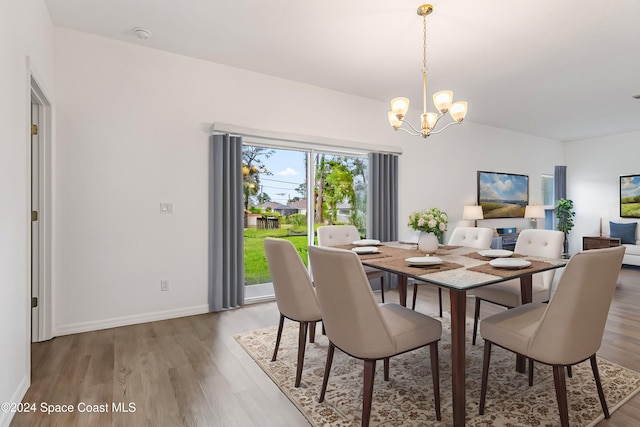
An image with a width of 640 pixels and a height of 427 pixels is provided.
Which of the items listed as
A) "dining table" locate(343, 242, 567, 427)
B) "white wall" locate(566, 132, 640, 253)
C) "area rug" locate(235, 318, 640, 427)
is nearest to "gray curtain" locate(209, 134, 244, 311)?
"area rug" locate(235, 318, 640, 427)

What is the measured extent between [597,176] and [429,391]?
753 centimetres

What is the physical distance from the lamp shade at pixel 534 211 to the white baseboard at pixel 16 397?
7.32 m

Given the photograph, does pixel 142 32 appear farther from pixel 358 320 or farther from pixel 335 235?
pixel 358 320

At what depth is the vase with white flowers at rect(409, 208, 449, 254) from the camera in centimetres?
249

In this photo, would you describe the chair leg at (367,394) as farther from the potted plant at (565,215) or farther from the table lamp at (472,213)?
the potted plant at (565,215)

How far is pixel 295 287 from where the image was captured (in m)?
2.16

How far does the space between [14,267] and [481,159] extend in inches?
253

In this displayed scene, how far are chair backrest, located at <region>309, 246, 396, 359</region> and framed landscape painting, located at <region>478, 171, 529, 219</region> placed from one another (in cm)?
525

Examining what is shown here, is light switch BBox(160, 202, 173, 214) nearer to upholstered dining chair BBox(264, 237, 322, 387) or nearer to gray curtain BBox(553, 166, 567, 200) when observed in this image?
upholstered dining chair BBox(264, 237, 322, 387)

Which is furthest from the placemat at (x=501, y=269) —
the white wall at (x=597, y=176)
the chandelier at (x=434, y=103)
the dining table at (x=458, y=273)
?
the white wall at (x=597, y=176)

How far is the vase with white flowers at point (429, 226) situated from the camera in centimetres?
249

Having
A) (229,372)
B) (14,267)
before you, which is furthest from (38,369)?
(229,372)

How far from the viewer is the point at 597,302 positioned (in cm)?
158

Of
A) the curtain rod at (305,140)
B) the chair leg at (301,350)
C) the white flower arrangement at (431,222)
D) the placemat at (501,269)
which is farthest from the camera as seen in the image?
the curtain rod at (305,140)
